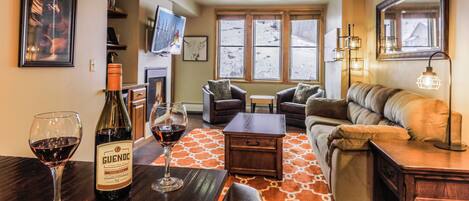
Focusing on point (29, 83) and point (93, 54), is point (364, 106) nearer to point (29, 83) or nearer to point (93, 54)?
point (93, 54)

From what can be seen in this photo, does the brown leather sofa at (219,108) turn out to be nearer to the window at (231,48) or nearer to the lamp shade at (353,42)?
the window at (231,48)

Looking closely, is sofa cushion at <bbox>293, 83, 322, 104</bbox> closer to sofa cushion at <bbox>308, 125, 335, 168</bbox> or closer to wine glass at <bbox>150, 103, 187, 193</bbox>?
sofa cushion at <bbox>308, 125, 335, 168</bbox>

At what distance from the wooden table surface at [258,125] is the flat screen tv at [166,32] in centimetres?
172

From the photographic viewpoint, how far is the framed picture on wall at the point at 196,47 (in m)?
7.25

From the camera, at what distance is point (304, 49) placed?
7.09 m

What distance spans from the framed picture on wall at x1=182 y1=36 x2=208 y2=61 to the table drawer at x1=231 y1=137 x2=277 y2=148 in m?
4.52

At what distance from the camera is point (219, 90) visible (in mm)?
6246

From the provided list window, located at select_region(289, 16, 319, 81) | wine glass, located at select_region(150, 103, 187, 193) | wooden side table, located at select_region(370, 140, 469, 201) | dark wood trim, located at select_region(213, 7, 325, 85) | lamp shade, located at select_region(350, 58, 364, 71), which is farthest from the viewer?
window, located at select_region(289, 16, 319, 81)

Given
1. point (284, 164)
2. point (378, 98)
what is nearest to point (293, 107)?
point (284, 164)

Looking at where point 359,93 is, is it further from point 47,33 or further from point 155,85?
point 47,33

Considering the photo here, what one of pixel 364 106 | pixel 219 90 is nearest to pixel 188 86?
pixel 219 90

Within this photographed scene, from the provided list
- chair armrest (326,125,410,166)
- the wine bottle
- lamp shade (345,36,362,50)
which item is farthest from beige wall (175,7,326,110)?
the wine bottle

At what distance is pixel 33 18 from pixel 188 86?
5528mm

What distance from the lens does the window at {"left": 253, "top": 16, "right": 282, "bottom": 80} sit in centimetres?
717
